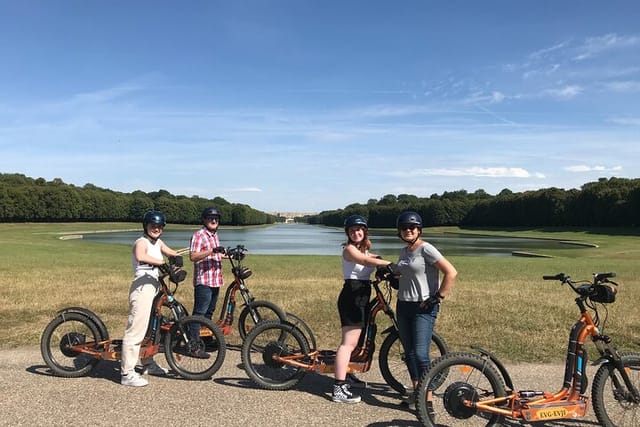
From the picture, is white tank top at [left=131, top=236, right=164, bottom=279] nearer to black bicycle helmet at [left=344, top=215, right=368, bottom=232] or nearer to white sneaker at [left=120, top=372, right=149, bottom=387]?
white sneaker at [left=120, top=372, right=149, bottom=387]

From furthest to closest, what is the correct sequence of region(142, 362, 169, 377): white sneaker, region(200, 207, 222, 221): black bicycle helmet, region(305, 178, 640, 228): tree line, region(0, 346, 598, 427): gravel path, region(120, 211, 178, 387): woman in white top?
region(305, 178, 640, 228): tree line, region(200, 207, 222, 221): black bicycle helmet, region(142, 362, 169, 377): white sneaker, region(120, 211, 178, 387): woman in white top, region(0, 346, 598, 427): gravel path

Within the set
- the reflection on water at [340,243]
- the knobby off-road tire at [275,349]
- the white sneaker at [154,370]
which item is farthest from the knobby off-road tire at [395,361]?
the reflection on water at [340,243]

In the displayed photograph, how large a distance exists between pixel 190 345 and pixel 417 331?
2.76 m

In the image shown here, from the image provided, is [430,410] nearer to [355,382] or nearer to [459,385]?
[459,385]

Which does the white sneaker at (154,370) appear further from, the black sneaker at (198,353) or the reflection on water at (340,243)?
the reflection on water at (340,243)

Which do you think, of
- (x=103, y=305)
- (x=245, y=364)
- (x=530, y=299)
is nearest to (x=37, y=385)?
(x=245, y=364)

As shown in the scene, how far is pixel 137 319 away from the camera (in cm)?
565

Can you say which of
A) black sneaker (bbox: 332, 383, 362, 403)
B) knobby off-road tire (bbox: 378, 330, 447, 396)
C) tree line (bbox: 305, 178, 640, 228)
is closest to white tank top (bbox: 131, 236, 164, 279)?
black sneaker (bbox: 332, 383, 362, 403)

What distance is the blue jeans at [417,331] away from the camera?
4742 mm

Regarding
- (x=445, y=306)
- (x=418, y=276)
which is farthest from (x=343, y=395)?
(x=445, y=306)

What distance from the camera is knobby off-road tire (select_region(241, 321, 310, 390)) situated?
5.44m

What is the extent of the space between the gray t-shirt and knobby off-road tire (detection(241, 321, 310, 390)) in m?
1.37

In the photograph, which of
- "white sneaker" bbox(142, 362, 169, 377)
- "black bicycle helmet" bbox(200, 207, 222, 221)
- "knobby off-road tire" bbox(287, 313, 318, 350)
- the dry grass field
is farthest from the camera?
the dry grass field

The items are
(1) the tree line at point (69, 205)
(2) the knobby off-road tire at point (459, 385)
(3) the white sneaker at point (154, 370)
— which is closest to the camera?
(2) the knobby off-road tire at point (459, 385)
